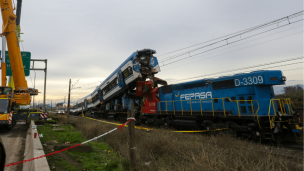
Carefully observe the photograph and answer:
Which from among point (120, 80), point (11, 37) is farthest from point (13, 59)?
point (120, 80)

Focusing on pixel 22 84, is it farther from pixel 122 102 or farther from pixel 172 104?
pixel 172 104

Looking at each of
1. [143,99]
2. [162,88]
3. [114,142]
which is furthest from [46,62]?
[114,142]

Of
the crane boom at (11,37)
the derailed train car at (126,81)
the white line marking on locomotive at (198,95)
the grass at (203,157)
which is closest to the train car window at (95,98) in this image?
the derailed train car at (126,81)

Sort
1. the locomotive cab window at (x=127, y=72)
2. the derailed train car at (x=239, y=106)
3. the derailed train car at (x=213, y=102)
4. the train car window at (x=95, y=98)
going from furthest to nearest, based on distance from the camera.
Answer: the train car window at (x=95, y=98), the locomotive cab window at (x=127, y=72), the derailed train car at (x=213, y=102), the derailed train car at (x=239, y=106)

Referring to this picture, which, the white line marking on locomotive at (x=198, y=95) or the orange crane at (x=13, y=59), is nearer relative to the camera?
the white line marking on locomotive at (x=198, y=95)

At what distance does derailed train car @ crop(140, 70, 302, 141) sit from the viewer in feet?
25.4

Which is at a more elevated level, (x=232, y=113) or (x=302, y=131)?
(x=232, y=113)

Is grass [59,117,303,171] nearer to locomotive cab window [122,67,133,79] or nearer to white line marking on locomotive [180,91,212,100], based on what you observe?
white line marking on locomotive [180,91,212,100]

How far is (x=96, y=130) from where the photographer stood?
9.77m

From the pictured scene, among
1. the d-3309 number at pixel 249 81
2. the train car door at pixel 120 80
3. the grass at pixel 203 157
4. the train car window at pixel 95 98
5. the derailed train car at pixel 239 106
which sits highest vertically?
the train car door at pixel 120 80

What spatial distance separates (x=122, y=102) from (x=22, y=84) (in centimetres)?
806

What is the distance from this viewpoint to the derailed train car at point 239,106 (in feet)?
25.4

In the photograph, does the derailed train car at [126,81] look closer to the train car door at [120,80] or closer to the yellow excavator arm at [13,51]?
the train car door at [120,80]

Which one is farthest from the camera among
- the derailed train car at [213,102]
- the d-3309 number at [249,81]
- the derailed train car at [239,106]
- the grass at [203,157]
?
the d-3309 number at [249,81]
